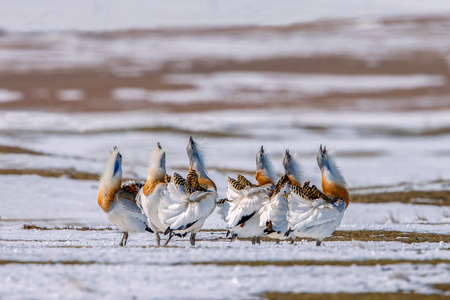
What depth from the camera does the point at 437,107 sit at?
64062mm

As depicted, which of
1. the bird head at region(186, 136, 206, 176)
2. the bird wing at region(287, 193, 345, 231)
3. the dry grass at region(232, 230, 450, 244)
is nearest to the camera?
the bird wing at region(287, 193, 345, 231)

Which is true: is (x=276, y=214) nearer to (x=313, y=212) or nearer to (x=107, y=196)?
(x=313, y=212)

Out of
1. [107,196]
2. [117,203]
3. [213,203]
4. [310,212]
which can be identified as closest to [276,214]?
[310,212]

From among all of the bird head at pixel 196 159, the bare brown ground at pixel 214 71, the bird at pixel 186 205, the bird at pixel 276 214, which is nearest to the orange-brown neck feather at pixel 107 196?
the bird at pixel 186 205

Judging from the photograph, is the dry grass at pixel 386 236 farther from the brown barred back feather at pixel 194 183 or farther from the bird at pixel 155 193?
the bird at pixel 155 193

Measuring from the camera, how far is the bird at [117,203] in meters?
13.3

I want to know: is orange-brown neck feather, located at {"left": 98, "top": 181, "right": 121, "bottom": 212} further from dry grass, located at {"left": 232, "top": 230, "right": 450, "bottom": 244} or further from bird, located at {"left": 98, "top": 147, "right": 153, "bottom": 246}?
dry grass, located at {"left": 232, "top": 230, "right": 450, "bottom": 244}

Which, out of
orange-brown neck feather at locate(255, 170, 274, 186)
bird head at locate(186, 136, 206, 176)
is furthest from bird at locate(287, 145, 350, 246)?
bird head at locate(186, 136, 206, 176)

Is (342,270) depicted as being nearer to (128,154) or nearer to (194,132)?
(128,154)

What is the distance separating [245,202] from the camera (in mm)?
13453

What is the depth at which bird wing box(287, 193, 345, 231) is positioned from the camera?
12.5 metres

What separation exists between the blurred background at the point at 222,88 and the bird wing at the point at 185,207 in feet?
6.26

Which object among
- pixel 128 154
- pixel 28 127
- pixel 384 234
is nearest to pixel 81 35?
pixel 28 127

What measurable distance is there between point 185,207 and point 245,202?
1200 mm
